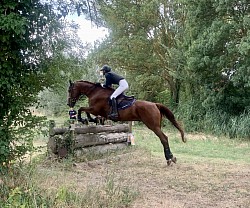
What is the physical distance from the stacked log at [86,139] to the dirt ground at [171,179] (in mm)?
533

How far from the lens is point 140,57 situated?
22109 mm

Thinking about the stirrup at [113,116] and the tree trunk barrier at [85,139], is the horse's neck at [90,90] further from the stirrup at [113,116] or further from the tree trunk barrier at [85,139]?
the tree trunk barrier at [85,139]

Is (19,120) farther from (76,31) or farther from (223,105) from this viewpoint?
(223,105)

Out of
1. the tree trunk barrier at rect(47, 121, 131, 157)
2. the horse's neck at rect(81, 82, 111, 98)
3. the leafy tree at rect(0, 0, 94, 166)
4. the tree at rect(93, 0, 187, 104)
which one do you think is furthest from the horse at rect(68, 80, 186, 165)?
the tree at rect(93, 0, 187, 104)

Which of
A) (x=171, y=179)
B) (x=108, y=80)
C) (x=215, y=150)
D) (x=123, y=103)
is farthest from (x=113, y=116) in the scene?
(x=215, y=150)

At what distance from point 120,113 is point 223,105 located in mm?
10495

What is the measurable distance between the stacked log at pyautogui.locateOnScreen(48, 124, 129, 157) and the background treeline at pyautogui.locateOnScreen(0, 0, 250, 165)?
913mm

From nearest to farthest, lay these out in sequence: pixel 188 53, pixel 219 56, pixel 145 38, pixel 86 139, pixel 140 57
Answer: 1. pixel 86 139
2. pixel 219 56
3. pixel 188 53
4. pixel 140 57
5. pixel 145 38

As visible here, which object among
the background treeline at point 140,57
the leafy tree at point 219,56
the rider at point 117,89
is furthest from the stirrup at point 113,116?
the leafy tree at point 219,56

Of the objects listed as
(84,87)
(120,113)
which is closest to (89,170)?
(120,113)

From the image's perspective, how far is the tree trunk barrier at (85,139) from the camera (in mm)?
8141

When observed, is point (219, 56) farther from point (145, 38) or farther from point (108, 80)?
point (108, 80)

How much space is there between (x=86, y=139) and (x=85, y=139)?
1.7 inches

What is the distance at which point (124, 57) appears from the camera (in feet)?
72.0
